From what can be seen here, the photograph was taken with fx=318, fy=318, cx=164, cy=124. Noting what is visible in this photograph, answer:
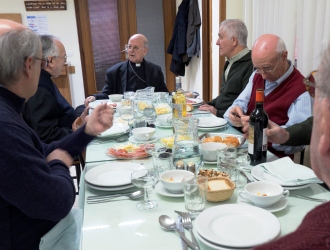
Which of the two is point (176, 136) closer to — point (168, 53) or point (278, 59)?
point (278, 59)

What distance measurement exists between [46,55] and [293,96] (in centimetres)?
164

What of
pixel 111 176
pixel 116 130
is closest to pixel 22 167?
pixel 111 176

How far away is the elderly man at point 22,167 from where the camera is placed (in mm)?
921

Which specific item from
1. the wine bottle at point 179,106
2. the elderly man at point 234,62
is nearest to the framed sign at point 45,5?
the elderly man at point 234,62

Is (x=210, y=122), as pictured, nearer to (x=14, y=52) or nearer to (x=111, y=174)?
(x=111, y=174)

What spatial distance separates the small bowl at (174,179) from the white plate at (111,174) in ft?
0.47

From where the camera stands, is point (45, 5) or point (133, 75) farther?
point (45, 5)

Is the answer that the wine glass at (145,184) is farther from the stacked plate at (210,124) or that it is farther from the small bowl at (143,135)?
the stacked plate at (210,124)

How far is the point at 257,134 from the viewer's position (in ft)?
4.37

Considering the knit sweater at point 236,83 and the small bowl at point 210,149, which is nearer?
the small bowl at point 210,149

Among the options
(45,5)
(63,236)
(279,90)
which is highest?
(45,5)

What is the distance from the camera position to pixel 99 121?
1.44 meters

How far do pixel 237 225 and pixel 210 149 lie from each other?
598mm

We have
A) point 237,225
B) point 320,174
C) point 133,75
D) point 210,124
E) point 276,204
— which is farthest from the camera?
point 133,75
